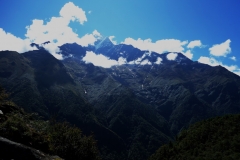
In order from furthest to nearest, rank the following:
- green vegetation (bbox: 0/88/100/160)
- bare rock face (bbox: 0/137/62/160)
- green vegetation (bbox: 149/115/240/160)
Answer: green vegetation (bbox: 149/115/240/160), green vegetation (bbox: 0/88/100/160), bare rock face (bbox: 0/137/62/160)

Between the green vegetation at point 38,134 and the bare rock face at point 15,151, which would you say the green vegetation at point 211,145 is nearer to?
the green vegetation at point 38,134

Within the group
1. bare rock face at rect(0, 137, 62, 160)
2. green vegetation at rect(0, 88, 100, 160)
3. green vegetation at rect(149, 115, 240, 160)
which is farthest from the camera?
green vegetation at rect(149, 115, 240, 160)

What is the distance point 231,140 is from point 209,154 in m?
18.2

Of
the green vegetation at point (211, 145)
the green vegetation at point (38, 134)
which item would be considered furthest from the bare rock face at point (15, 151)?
the green vegetation at point (211, 145)

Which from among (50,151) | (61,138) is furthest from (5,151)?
(61,138)

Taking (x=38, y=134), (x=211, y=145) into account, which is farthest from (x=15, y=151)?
(x=211, y=145)

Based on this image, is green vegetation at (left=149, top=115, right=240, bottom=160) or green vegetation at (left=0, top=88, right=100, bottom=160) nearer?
green vegetation at (left=0, top=88, right=100, bottom=160)

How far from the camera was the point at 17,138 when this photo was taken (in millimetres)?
13617

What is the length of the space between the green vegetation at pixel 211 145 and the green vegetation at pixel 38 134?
314 ft

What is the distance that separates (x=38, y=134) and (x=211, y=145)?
438ft

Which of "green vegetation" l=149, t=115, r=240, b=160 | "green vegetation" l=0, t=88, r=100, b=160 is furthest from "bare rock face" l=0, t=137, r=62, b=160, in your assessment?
"green vegetation" l=149, t=115, r=240, b=160

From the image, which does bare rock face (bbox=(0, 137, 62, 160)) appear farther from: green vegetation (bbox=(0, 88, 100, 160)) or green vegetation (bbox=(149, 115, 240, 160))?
green vegetation (bbox=(149, 115, 240, 160))

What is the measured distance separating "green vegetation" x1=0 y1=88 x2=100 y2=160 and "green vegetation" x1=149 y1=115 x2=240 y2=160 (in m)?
95.7

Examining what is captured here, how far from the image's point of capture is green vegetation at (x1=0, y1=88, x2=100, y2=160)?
13.7 m
